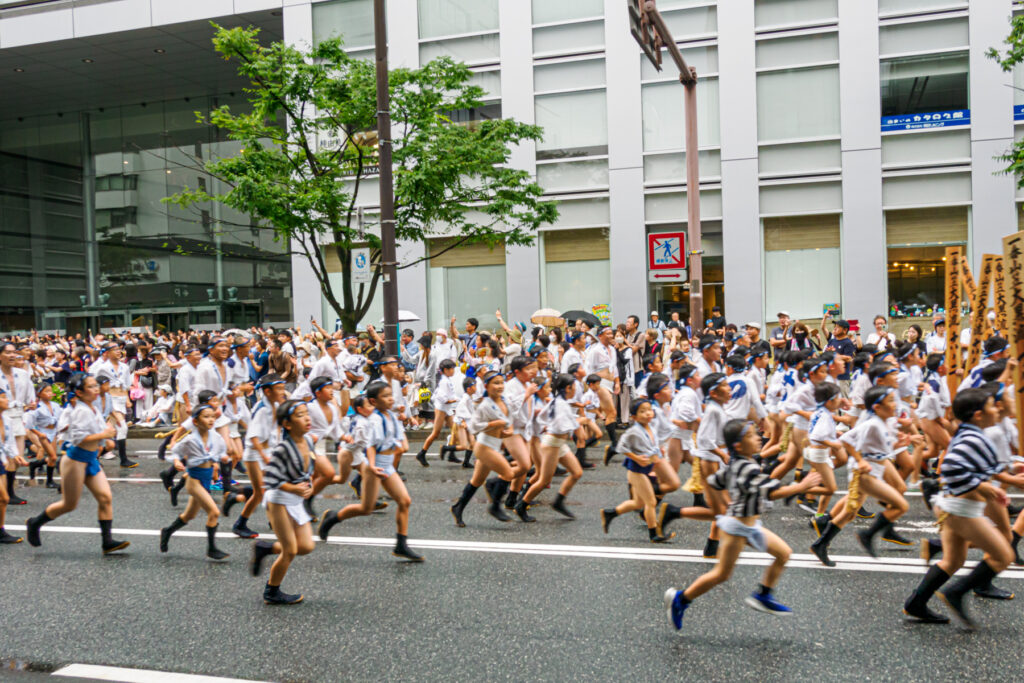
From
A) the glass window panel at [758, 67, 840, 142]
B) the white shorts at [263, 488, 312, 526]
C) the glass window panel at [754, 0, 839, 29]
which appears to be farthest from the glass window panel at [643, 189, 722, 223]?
the white shorts at [263, 488, 312, 526]

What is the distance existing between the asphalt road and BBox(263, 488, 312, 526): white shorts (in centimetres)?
72

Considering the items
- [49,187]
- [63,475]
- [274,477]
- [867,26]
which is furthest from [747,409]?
[49,187]

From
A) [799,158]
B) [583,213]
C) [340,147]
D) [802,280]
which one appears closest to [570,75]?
[583,213]

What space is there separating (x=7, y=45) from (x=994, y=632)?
1379 inches

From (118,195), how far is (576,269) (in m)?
24.4

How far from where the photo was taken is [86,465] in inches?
Answer: 318

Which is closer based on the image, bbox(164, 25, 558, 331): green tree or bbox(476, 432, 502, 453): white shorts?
bbox(476, 432, 502, 453): white shorts

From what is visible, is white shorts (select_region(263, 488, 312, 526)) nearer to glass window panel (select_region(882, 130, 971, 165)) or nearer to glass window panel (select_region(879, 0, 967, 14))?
glass window panel (select_region(882, 130, 971, 165))

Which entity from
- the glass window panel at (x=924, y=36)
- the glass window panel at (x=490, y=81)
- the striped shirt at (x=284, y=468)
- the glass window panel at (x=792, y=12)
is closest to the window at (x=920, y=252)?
the glass window panel at (x=924, y=36)

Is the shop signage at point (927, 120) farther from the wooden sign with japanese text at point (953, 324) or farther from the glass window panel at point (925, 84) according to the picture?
the wooden sign with japanese text at point (953, 324)

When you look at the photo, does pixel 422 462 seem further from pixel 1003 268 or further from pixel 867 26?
pixel 867 26

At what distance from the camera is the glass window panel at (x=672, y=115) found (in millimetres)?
22141

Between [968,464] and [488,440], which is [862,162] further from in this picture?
[968,464]

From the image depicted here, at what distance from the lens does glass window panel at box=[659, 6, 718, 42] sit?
22031mm
